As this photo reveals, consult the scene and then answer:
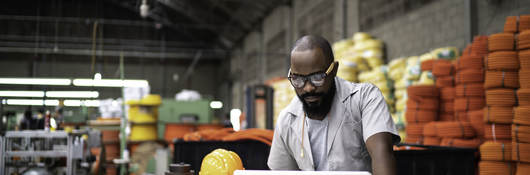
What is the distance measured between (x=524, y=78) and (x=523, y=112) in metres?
0.42

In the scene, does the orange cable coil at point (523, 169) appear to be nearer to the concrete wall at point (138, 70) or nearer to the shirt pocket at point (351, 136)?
the shirt pocket at point (351, 136)

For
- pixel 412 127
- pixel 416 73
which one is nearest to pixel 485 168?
pixel 412 127

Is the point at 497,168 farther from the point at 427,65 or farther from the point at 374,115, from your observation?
the point at 374,115

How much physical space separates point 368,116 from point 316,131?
271 millimetres

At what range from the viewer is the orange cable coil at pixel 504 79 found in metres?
5.30

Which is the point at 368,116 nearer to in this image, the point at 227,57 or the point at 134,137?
the point at 134,137

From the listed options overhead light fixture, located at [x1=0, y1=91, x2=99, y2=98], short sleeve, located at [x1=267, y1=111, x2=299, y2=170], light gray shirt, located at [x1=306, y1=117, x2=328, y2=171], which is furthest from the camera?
overhead light fixture, located at [x1=0, y1=91, x2=99, y2=98]

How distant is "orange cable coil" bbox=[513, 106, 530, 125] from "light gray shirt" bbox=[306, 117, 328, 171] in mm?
3699

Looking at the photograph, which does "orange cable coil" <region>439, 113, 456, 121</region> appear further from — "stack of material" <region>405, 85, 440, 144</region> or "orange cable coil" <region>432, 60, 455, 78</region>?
"orange cable coil" <region>432, 60, 455, 78</region>

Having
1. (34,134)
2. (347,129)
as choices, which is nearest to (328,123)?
(347,129)

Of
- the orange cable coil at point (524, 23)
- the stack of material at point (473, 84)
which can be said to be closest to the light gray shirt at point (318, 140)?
the orange cable coil at point (524, 23)

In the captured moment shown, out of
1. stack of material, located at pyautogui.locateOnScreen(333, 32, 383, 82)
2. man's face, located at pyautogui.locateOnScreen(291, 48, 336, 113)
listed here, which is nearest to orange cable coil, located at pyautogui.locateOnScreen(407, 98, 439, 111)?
stack of material, located at pyautogui.locateOnScreen(333, 32, 383, 82)

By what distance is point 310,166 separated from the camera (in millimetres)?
2117

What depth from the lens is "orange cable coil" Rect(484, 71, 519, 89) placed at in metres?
5.30
